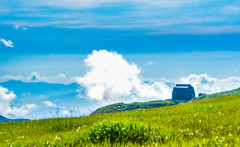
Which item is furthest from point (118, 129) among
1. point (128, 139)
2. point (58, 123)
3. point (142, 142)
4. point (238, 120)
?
point (238, 120)

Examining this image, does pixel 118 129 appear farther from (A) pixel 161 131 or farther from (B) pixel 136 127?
(A) pixel 161 131

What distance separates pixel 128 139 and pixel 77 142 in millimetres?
2431

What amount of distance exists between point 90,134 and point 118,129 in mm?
1406

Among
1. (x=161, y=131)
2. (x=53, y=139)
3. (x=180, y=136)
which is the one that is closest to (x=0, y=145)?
(x=53, y=139)

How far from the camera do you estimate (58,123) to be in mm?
19312

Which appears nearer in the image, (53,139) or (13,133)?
(53,139)

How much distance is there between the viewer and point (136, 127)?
42.4 feet

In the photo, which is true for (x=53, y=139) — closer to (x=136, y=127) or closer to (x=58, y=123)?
(x=136, y=127)

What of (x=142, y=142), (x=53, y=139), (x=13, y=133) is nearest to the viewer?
(x=142, y=142)

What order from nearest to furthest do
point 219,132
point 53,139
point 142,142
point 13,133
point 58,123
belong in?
point 142,142 → point 53,139 → point 219,132 → point 13,133 → point 58,123

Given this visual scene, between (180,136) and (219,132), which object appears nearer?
(180,136)

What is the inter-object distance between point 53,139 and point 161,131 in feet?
17.8

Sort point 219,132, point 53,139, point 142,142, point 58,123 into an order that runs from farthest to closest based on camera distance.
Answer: point 58,123 → point 219,132 → point 53,139 → point 142,142

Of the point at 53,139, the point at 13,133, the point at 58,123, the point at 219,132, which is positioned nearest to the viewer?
the point at 53,139
